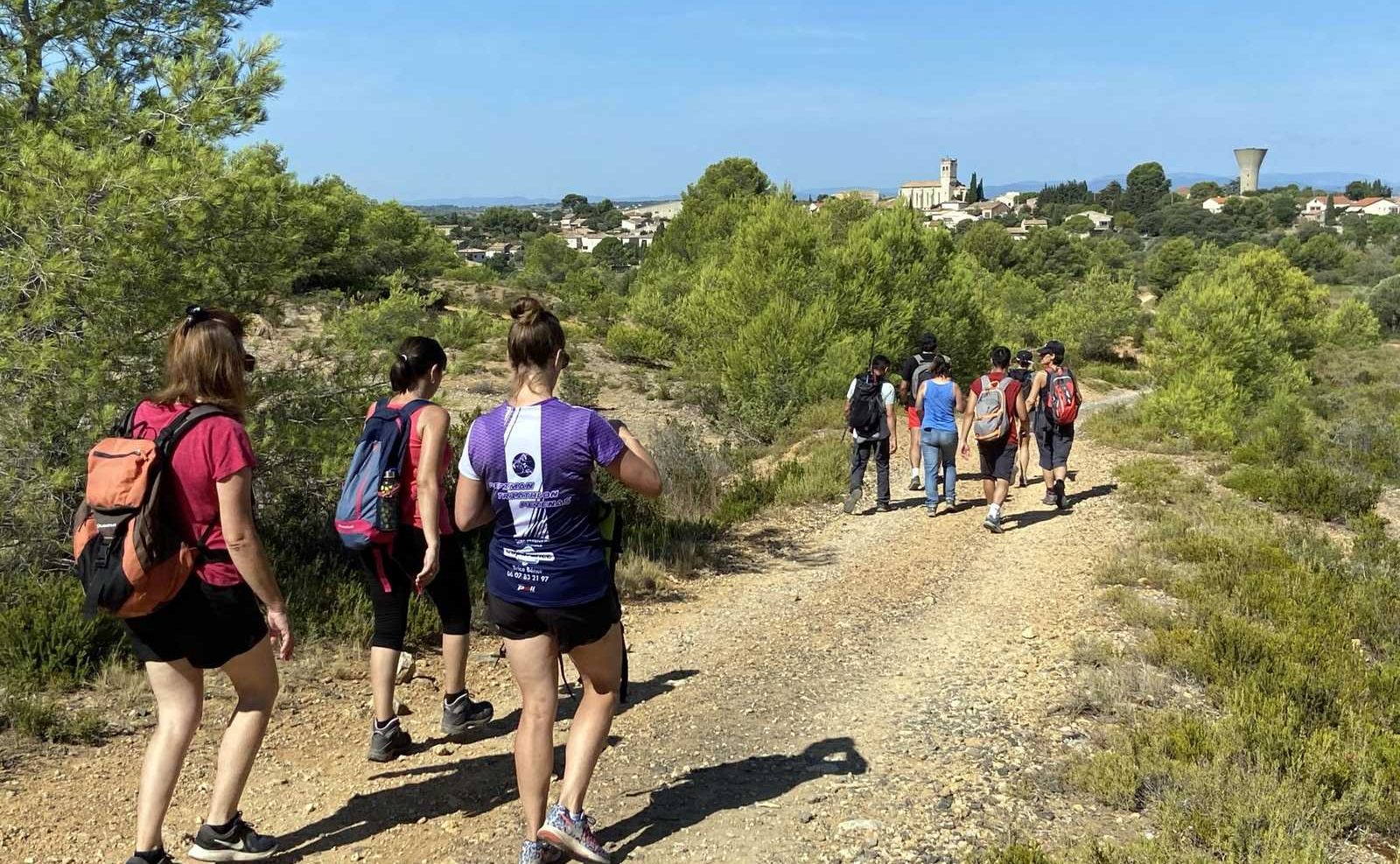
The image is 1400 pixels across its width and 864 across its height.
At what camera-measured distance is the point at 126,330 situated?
532 cm

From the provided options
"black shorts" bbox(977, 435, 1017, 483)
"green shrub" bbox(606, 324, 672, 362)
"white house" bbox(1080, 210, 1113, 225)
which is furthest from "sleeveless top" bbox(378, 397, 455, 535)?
"white house" bbox(1080, 210, 1113, 225)

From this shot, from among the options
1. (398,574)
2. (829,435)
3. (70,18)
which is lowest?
(829,435)

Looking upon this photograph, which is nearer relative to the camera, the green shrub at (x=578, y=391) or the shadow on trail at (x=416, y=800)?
the shadow on trail at (x=416, y=800)

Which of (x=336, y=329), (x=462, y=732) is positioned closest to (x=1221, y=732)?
(x=462, y=732)

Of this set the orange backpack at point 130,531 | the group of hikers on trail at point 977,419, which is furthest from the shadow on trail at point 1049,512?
the orange backpack at point 130,531

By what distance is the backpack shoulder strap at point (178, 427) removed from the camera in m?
2.90

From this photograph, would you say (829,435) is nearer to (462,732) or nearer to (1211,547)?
(1211,547)

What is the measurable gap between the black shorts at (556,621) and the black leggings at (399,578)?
111 centimetres

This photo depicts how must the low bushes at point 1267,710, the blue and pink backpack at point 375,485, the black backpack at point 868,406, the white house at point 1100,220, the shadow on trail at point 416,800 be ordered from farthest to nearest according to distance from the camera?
the white house at point 1100,220
the black backpack at point 868,406
the blue and pink backpack at point 375,485
the low bushes at point 1267,710
the shadow on trail at point 416,800

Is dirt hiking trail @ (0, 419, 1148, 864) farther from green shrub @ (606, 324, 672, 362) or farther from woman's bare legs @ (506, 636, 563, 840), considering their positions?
green shrub @ (606, 324, 672, 362)

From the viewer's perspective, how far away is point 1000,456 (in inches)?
358

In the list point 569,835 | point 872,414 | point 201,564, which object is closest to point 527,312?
point 201,564

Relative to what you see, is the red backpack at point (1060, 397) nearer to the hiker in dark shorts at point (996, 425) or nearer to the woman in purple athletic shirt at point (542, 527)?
the hiker in dark shorts at point (996, 425)

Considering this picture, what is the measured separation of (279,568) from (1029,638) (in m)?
4.77
